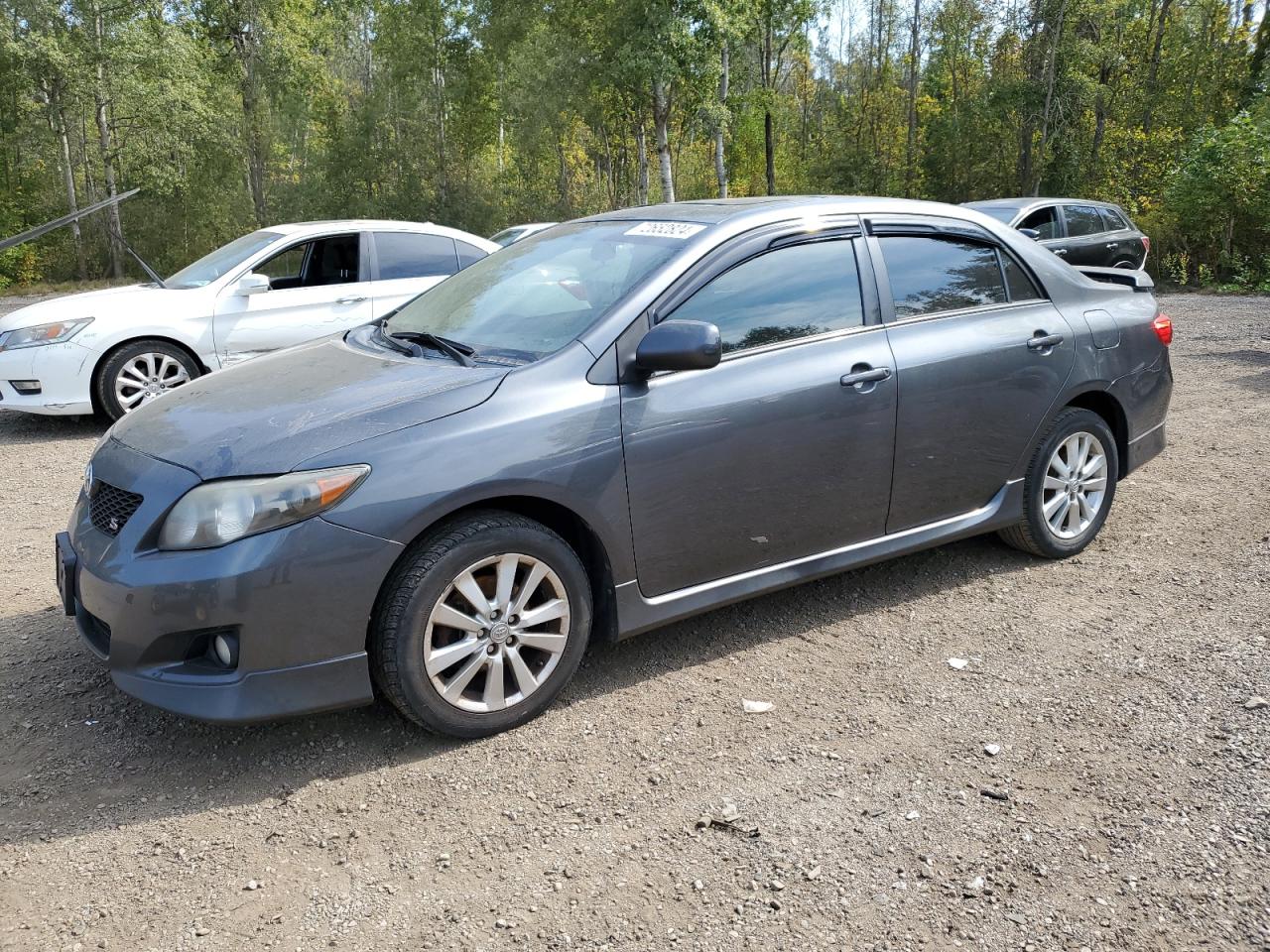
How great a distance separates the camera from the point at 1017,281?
466 centimetres

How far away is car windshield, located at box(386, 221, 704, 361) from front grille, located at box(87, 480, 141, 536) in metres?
1.27

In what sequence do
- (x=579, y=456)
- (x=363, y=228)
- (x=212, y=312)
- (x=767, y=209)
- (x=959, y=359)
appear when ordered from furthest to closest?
(x=363, y=228)
(x=212, y=312)
(x=959, y=359)
(x=767, y=209)
(x=579, y=456)

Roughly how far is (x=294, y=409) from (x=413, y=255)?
6096mm

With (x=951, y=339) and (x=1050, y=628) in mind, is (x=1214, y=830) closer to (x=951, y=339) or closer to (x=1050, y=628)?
(x=1050, y=628)

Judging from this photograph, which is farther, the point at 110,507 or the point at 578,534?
the point at 578,534

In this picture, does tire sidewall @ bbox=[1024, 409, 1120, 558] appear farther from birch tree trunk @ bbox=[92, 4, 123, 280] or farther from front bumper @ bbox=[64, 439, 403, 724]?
birch tree trunk @ bbox=[92, 4, 123, 280]

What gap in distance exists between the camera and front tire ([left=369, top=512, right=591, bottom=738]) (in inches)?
123

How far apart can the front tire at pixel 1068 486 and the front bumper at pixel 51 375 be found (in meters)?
6.93

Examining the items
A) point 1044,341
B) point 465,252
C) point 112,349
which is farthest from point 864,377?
point 112,349

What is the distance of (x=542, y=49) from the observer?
32.3 meters

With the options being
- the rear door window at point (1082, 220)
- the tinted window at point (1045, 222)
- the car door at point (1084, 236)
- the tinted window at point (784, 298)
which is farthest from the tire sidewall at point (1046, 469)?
the rear door window at point (1082, 220)

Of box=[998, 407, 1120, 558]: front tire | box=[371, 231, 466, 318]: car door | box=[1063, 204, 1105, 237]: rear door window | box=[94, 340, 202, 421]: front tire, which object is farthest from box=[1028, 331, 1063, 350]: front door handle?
box=[1063, 204, 1105, 237]: rear door window

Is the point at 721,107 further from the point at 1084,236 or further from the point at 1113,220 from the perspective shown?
the point at 1084,236

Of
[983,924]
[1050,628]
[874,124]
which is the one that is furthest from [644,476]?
[874,124]
